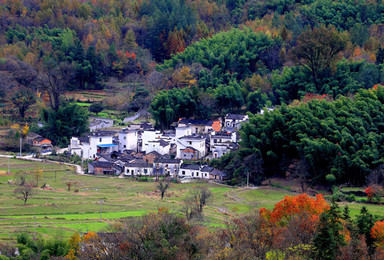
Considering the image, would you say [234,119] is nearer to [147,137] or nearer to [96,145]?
[147,137]

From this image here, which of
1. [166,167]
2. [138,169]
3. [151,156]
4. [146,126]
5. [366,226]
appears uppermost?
[146,126]

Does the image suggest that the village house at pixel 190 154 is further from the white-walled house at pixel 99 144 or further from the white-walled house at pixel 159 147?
the white-walled house at pixel 99 144

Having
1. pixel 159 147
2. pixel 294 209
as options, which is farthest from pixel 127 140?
pixel 294 209

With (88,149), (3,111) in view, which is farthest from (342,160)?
(3,111)

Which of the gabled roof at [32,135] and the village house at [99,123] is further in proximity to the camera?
the village house at [99,123]

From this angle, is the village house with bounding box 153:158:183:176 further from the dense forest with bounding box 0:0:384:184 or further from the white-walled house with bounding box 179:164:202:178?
the dense forest with bounding box 0:0:384:184

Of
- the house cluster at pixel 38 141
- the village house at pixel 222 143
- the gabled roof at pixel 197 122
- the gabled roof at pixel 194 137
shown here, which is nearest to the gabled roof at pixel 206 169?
the village house at pixel 222 143

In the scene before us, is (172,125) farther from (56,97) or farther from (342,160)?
(342,160)
